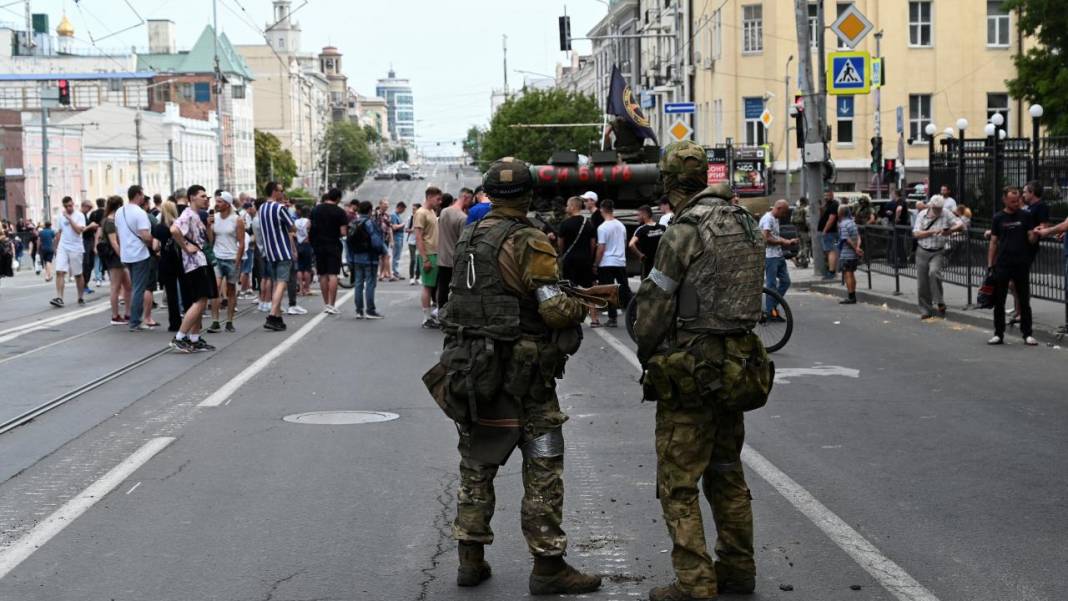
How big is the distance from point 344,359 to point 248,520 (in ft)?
24.9

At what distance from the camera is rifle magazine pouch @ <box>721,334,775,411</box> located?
564 cm

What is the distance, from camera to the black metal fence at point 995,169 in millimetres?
23678

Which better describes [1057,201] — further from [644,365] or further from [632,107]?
[644,365]

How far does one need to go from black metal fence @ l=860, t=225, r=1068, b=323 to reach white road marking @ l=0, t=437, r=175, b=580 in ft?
35.5

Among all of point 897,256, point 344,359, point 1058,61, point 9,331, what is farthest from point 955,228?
point 1058,61

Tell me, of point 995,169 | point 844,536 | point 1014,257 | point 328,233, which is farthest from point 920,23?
point 844,536

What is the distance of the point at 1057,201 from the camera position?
77.6 ft

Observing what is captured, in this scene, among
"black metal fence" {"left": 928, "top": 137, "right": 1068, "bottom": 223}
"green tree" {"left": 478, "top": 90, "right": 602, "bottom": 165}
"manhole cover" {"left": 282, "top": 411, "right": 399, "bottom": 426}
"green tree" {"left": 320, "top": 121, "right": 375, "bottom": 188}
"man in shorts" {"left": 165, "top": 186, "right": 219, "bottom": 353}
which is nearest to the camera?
"manhole cover" {"left": 282, "top": 411, "right": 399, "bottom": 426}

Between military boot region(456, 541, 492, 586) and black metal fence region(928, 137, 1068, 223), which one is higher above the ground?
black metal fence region(928, 137, 1068, 223)

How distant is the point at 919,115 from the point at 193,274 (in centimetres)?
4563

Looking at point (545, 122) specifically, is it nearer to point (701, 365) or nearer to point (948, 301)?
point (948, 301)

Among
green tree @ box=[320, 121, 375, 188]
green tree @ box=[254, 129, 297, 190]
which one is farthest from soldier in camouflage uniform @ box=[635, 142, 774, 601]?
green tree @ box=[320, 121, 375, 188]

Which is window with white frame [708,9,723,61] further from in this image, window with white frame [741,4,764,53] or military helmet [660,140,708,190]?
military helmet [660,140,708,190]

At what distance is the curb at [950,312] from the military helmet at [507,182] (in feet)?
36.5
